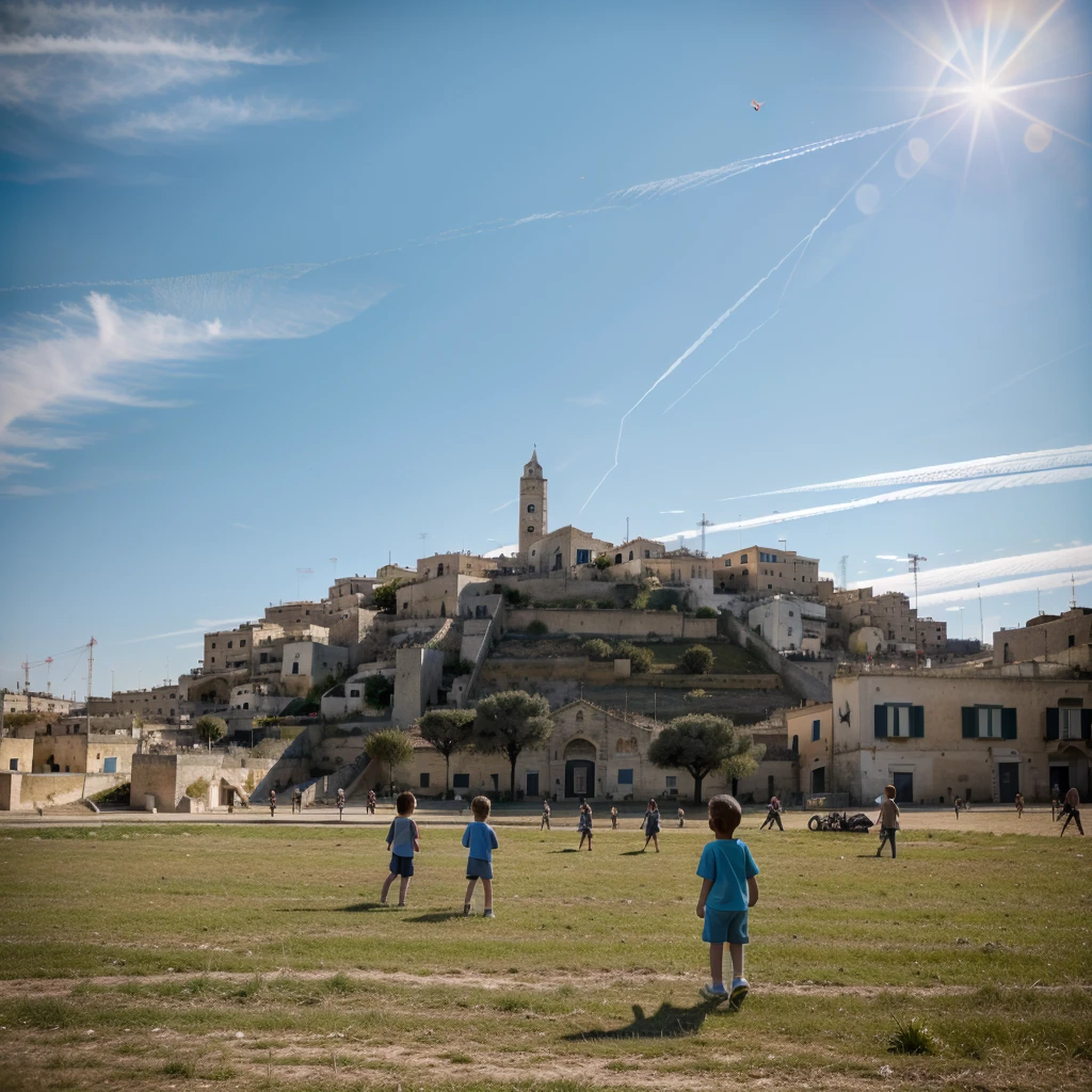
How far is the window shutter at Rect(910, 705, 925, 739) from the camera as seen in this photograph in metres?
45.2

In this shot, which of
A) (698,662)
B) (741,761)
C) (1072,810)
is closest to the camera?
(1072,810)

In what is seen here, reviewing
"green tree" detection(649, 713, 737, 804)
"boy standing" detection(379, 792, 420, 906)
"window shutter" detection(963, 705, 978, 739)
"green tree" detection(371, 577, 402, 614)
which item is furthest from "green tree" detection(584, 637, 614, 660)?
"boy standing" detection(379, 792, 420, 906)

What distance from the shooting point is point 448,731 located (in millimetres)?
55094

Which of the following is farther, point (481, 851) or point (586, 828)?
point (586, 828)

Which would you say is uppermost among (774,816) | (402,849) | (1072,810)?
(402,849)

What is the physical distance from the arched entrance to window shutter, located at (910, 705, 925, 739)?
15.4m

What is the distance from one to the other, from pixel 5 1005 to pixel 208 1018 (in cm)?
158

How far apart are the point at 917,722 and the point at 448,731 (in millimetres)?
22859

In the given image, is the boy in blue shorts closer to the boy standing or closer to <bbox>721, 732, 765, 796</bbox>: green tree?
the boy standing

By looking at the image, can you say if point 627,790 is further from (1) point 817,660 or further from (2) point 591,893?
(2) point 591,893

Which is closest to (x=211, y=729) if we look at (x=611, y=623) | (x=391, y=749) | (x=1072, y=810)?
(x=391, y=749)

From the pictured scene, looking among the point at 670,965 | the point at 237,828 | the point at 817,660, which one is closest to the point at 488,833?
the point at 670,965

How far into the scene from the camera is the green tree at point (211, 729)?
72.3m

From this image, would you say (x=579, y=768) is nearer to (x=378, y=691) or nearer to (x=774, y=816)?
(x=774, y=816)
